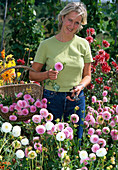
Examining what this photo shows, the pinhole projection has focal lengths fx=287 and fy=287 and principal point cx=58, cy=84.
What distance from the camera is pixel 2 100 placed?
215cm

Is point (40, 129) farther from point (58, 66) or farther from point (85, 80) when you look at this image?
point (85, 80)

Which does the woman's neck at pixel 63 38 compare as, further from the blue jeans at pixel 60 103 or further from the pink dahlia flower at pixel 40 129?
the pink dahlia flower at pixel 40 129

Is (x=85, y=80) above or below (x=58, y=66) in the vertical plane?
below

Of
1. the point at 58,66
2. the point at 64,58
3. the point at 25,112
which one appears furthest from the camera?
the point at 25,112

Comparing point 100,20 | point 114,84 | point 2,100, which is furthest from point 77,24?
point 100,20

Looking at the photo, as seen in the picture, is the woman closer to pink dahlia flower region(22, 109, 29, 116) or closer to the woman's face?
the woman's face

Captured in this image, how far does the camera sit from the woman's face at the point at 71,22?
72.4 inches

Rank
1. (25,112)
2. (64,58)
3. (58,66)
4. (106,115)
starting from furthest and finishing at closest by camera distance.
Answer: (25,112) → (64,58) → (106,115) → (58,66)

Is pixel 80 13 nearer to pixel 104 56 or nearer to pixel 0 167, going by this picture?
pixel 0 167

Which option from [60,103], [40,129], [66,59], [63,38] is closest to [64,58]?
[66,59]

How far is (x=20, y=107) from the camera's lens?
1989mm

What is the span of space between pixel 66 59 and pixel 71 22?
0.24 meters

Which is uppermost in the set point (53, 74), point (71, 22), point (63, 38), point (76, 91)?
point (71, 22)

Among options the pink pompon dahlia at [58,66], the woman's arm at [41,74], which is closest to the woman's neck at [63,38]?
the woman's arm at [41,74]
